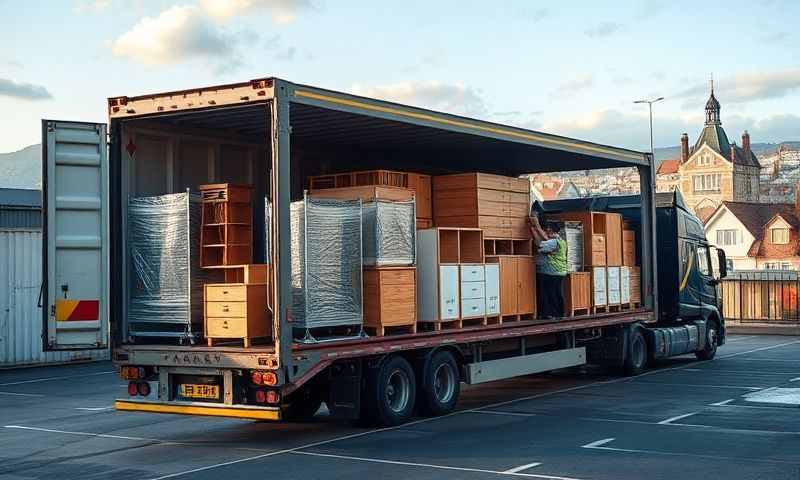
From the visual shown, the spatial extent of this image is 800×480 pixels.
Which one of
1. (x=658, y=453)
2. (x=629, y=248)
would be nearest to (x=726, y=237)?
(x=629, y=248)

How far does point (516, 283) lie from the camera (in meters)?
15.3

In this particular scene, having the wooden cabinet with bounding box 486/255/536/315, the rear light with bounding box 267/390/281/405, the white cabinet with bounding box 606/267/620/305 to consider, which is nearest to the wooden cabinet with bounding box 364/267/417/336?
the rear light with bounding box 267/390/281/405

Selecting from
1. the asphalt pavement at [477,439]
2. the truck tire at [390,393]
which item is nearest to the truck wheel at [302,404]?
the asphalt pavement at [477,439]

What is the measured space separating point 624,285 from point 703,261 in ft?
14.3

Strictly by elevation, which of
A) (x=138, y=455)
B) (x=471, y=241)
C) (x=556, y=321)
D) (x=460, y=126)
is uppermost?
(x=460, y=126)

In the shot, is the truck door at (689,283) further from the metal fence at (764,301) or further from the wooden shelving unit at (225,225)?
the metal fence at (764,301)

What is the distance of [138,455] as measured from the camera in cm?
1125

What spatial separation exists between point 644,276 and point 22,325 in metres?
14.1

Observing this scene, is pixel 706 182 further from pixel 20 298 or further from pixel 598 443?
pixel 598 443

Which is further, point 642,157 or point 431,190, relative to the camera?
point 642,157

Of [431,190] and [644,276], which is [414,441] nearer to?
[431,190]

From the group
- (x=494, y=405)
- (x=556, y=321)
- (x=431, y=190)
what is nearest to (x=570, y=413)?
(x=494, y=405)

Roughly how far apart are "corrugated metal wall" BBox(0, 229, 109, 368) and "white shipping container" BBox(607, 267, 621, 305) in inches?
508

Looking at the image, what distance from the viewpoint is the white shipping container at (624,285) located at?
18734 mm
